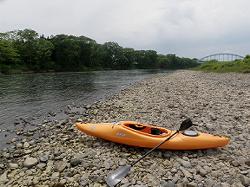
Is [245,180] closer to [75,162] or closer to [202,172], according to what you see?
→ [202,172]

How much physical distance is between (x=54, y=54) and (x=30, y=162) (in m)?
73.9

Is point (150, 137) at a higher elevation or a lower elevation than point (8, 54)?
lower

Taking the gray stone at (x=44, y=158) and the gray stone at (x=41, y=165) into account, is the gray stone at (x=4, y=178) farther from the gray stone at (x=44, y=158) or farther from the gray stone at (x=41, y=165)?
the gray stone at (x=44, y=158)

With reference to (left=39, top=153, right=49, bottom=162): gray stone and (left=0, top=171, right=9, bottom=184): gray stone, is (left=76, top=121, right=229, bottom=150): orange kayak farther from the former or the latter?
(left=0, top=171, right=9, bottom=184): gray stone

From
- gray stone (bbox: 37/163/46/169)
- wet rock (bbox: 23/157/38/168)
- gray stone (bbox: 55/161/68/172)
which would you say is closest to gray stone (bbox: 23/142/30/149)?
wet rock (bbox: 23/157/38/168)

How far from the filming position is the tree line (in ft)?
211

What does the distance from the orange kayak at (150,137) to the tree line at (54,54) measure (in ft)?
186

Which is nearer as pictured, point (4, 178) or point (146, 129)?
point (4, 178)

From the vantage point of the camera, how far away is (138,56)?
382 feet

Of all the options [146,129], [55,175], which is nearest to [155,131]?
[146,129]

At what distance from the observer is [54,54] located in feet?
254

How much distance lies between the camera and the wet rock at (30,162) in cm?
691

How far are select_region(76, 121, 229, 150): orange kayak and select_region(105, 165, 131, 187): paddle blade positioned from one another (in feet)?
4.33

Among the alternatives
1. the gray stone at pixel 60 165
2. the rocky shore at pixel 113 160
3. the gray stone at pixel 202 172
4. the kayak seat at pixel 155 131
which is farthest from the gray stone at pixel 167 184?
the gray stone at pixel 60 165
